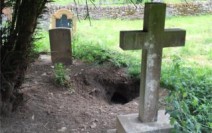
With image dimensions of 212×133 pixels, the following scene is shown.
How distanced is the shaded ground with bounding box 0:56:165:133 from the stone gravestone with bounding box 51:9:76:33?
273cm

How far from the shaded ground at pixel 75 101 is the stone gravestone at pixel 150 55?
55 cm

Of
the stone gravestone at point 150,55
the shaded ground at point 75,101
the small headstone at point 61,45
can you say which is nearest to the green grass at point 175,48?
the small headstone at point 61,45

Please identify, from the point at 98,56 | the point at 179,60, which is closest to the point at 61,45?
the point at 98,56

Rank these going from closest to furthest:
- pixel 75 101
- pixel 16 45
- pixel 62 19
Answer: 1. pixel 16 45
2. pixel 75 101
3. pixel 62 19

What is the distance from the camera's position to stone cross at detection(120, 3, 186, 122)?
2.66m

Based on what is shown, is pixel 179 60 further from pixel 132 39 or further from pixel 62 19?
pixel 62 19

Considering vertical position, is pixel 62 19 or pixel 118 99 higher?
pixel 62 19

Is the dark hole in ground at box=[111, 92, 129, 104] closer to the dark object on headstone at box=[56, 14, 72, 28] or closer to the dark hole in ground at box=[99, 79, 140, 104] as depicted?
the dark hole in ground at box=[99, 79, 140, 104]

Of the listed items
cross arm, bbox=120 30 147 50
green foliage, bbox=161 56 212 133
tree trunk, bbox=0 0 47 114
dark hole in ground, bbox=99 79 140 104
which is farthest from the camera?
dark hole in ground, bbox=99 79 140 104

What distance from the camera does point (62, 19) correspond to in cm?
809

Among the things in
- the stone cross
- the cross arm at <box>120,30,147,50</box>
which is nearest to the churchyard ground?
the stone cross

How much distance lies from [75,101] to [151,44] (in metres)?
1.55

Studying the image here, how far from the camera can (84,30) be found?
9539mm

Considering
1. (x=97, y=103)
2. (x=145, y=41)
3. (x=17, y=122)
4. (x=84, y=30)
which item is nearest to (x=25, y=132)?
(x=17, y=122)
